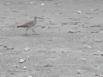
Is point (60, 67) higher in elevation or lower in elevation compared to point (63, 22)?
higher

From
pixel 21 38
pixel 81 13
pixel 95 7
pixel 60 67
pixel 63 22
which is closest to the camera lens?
pixel 60 67

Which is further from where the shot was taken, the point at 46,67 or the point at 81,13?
the point at 81,13

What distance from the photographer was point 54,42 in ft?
28.1

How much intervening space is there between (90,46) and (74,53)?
655mm

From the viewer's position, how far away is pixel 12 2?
14406 millimetres

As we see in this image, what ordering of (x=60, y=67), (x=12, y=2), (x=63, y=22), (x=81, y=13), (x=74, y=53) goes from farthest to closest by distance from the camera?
(x=12, y=2)
(x=81, y=13)
(x=63, y=22)
(x=74, y=53)
(x=60, y=67)

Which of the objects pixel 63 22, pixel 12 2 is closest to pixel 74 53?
pixel 63 22

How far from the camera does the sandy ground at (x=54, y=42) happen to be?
6656 millimetres

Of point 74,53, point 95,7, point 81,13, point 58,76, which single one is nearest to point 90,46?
point 74,53

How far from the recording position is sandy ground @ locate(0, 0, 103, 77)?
21.8 feet

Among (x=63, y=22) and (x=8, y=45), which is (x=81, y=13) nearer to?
(x=63, y=22)

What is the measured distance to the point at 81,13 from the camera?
12312 mm

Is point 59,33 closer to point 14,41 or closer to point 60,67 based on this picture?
point 14,41

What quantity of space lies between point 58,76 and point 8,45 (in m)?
2.24
